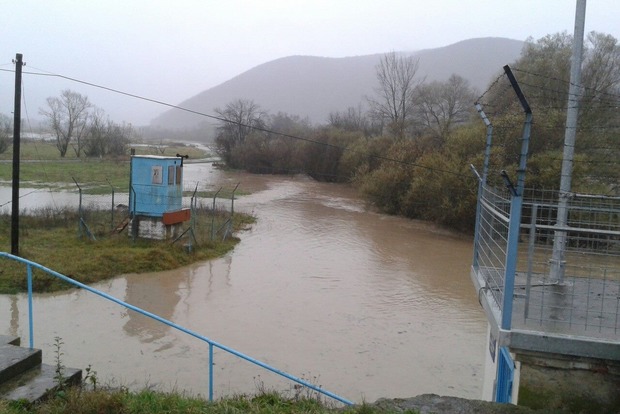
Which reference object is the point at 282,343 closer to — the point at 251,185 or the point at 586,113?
the point at 586,113

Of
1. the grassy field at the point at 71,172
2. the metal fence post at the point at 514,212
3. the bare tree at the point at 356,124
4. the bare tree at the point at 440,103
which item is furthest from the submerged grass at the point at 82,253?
the bare tree at the point at 356,124

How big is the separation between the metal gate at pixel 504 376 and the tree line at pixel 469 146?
2822 millimetres

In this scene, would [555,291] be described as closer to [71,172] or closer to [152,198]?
[152,198]

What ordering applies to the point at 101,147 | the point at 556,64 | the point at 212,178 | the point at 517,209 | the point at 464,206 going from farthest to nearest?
the point at 101,147 < the point at 212,178 < the point at 556,64 < the point at 464,206 < the point at 517,209

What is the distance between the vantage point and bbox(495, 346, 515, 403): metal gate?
199 inches

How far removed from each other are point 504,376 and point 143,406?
140 inches

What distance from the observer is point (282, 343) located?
11.1 metres

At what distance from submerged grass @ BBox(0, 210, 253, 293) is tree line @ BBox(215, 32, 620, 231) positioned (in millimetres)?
5834

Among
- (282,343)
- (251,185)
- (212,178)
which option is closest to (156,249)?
(282,343)

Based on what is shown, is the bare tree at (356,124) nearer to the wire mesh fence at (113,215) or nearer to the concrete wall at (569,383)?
the wire mesh fence at (113,215)

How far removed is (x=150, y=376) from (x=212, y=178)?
4293cm

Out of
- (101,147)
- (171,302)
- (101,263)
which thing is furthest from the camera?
(101,147)

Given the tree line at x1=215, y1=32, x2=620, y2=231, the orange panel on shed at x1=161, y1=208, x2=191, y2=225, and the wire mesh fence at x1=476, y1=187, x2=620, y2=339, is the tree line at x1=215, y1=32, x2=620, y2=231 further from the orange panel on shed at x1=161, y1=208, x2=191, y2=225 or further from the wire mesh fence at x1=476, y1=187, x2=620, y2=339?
the orange panel on shed at x1=161, y1=208, x2=191, y2=225

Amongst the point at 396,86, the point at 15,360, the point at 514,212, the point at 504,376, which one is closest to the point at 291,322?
the point at 504,376
